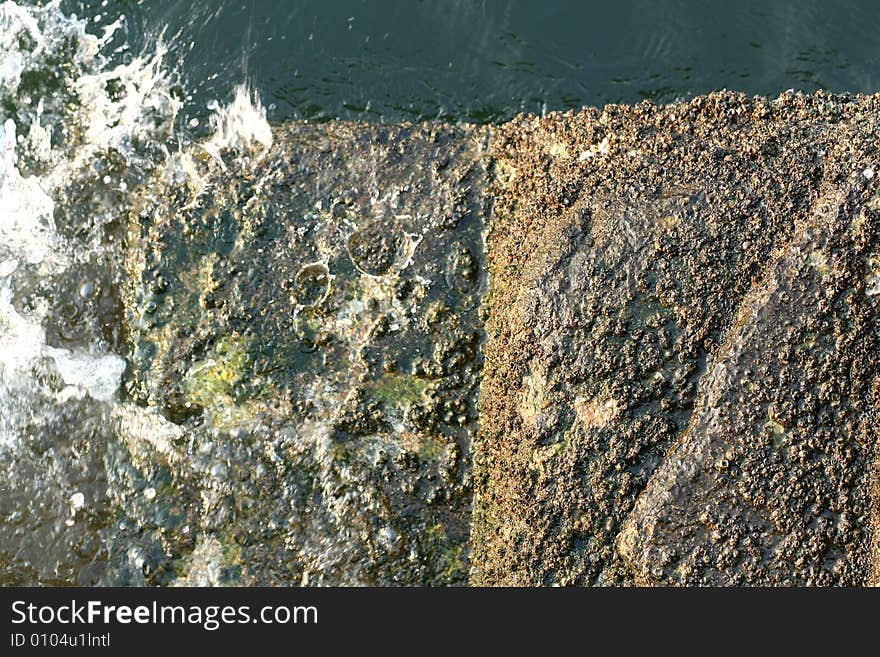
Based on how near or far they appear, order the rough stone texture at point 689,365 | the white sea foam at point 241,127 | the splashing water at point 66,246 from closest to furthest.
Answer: the rough stone texture at point 689,365
the splashing water at point 66,246
the white sea foam at point 241,127

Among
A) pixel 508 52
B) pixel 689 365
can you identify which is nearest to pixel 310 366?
pixel 689 365

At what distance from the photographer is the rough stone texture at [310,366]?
3.06 metres

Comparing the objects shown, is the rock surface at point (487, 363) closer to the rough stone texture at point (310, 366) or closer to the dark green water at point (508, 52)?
the rough stone texture at point (310, 366)

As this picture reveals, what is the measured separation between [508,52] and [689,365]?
1.50 m

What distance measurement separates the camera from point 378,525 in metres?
3.06

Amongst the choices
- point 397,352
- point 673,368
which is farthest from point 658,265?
point 397,352

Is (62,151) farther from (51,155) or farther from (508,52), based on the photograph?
(508,52)

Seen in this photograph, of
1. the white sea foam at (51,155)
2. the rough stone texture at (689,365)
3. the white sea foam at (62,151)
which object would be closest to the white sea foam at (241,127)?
the white sea foam at (62,151)

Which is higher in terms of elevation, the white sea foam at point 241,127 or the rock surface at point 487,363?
the white sea foam at point 241,127

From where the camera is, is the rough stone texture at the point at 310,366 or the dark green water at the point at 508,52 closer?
the rough stone texture at the point at 310,366

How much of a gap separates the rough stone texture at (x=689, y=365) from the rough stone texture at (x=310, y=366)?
18 centimetres

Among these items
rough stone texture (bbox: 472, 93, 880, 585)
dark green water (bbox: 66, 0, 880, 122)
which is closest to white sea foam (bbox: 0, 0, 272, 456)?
dark green water (bbox: 66, 0, 880, 122)

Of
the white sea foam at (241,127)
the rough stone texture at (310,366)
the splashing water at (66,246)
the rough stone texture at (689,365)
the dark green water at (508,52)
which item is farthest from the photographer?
the dark green water at (508,52)

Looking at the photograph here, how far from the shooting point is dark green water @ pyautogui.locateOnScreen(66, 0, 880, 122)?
3.54 metres
